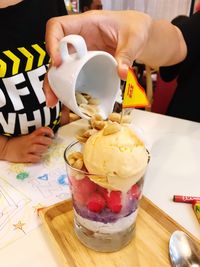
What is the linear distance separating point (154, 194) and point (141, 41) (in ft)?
1.10

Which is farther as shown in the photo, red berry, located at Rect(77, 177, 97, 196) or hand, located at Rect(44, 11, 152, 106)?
hand, located at Rect(44, 11, 152, 106)

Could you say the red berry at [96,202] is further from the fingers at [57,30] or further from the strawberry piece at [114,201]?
the fingers at [57,30]

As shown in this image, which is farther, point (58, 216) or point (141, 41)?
point (141, 41)

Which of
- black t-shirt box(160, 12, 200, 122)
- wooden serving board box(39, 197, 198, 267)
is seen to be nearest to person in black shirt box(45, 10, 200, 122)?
black t-shirt box(160, 12, 200, 122)

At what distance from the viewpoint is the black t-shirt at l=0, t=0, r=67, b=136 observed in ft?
2.55

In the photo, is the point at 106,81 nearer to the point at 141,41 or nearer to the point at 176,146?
the point at 141,41

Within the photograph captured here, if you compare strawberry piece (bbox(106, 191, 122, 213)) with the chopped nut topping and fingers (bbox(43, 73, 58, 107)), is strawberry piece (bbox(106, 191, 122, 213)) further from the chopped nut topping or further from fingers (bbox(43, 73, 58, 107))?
fingers (bbox(43, 73, 58, 107))

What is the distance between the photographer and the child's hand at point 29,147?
2.26ft

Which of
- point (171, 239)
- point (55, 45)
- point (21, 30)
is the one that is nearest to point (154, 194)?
point (171, 239)

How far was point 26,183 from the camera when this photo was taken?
0.61 metres

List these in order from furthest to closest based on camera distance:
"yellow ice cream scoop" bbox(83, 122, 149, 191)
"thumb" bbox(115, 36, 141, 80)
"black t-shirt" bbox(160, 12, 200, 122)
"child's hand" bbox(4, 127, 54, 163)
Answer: "black t-shirt" bbox(160, 12, 200, 122)
"child's hand" bbox(4, 127, 54, 163)
"thumb" bbox(115, 36, 141, 80)
"yellow ice cream scoop" bbox(83, 122, 149, 191)

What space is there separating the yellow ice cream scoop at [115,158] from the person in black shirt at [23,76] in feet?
1.13

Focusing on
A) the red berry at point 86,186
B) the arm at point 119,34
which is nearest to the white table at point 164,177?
the red berry at point 86,186

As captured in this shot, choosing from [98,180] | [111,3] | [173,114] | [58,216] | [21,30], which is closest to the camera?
[98,180]
